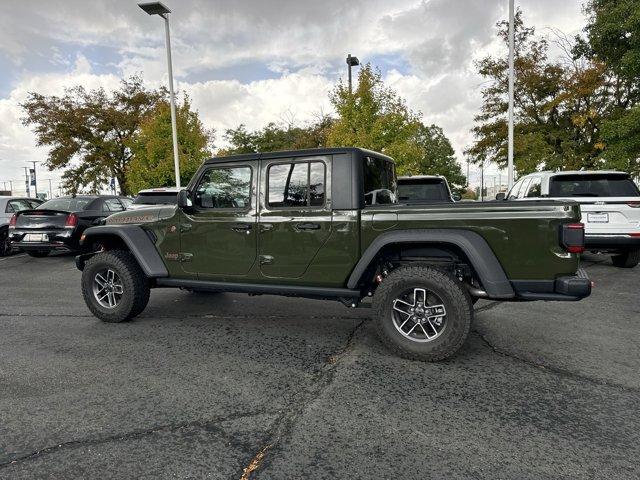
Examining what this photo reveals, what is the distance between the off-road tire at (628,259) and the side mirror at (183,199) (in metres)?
7.88

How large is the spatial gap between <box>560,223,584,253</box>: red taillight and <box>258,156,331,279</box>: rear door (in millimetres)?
1933

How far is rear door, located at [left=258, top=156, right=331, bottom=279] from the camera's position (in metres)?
3.99

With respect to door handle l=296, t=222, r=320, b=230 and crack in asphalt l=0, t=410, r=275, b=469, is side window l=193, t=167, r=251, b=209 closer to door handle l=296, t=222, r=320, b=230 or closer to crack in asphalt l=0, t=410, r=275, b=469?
door handle l=296, t=222, r=320, b=230

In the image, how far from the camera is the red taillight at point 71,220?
967 cm

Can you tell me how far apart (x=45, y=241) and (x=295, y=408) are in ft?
29.8

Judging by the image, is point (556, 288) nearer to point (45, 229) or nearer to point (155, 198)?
point (155, 198)

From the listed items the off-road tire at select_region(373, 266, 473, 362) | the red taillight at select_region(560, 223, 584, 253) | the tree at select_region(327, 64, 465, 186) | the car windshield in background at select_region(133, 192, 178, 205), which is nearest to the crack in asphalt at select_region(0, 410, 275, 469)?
the off-road tire at select_region(373, 266, 473, 362)

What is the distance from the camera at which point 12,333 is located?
15.3ft

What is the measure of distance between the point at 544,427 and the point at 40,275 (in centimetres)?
902

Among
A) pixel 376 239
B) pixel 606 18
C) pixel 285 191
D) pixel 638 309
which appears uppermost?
pixel 606 18

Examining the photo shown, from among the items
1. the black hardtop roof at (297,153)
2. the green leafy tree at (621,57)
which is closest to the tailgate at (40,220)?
the black hardtop roof at (297,153)

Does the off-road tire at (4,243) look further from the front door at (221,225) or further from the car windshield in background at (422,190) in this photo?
the car windshield in background at (422,190)

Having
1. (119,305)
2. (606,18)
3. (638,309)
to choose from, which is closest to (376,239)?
(119,305)

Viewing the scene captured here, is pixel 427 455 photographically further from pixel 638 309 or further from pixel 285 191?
pixel 638 309
